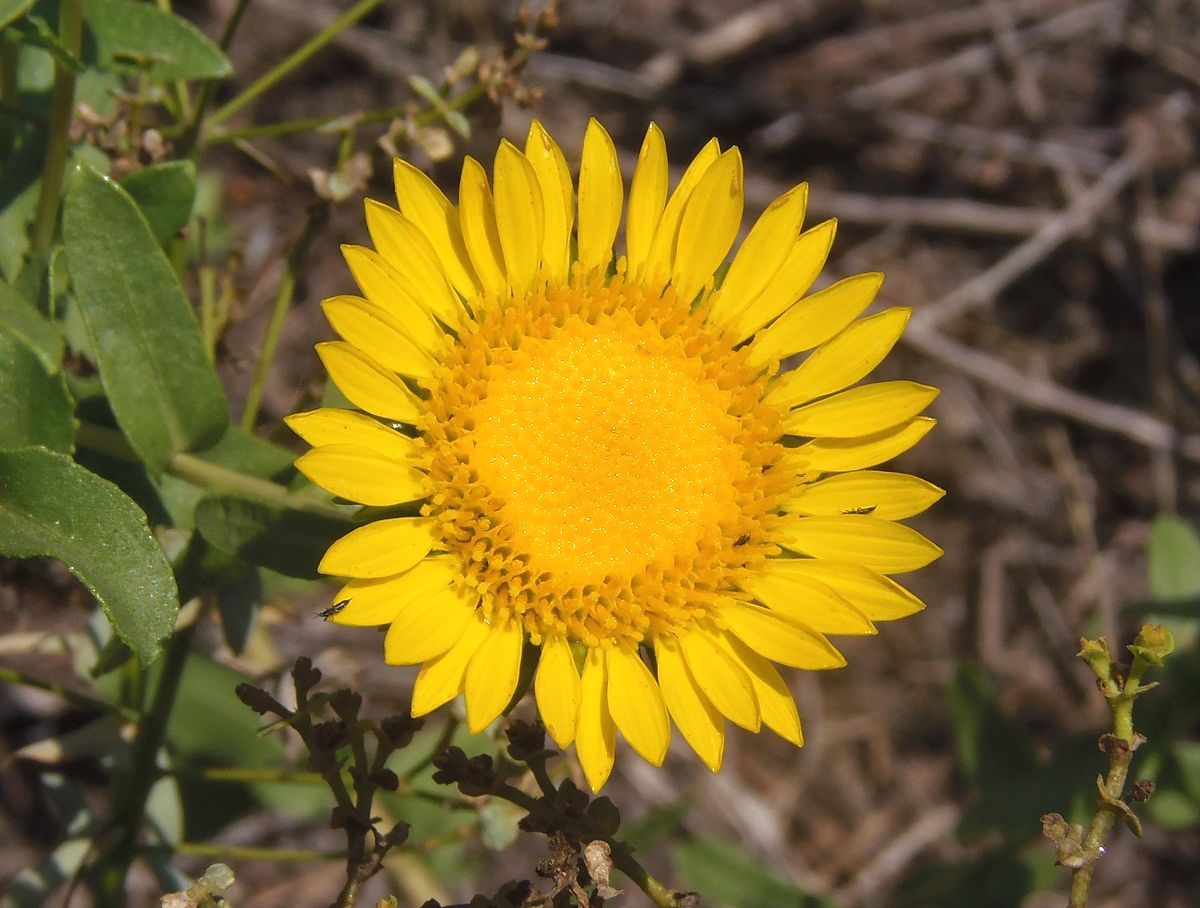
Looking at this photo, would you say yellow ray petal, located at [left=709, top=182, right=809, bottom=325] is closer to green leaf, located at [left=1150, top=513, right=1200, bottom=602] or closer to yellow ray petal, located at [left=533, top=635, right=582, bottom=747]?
yellow ray petal, located at [left=533, top=635, right=582, bottom=747]

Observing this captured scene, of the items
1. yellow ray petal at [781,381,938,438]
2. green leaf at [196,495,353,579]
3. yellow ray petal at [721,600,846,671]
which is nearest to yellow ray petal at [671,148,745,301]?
yellow ray petal at [781,381,938,438]

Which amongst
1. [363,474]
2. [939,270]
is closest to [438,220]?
[363,474]

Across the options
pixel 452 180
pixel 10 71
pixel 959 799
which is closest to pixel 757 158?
pixel 452 180

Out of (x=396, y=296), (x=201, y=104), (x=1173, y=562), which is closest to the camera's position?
(x=396, y=296)

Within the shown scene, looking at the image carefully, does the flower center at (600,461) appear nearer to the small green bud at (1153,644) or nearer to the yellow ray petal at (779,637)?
the yellow ray petal at (779,637)

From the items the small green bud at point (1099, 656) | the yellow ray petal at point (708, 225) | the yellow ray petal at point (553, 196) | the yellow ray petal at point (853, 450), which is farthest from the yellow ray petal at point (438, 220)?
the small green bud at point (1099, 656)

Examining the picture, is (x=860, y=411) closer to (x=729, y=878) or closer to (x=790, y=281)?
(x=790, y=281)
